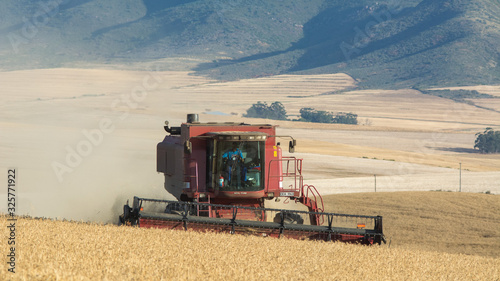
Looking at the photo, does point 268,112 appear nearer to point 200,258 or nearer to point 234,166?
point 234,166

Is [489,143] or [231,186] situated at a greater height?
[231,186]

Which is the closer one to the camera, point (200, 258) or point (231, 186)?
point (200, 258)

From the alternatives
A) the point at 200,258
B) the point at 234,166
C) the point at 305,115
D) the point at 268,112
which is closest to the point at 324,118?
the point at 305,115

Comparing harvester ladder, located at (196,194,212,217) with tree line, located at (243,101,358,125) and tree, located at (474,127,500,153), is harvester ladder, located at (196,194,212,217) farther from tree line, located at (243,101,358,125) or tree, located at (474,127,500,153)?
tree line, located at (243,101,358,125)

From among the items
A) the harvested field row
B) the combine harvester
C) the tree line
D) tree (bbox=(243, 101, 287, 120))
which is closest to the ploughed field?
the harvested field row

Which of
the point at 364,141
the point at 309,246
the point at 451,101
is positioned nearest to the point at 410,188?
the point at 309,246

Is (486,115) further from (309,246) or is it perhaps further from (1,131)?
(309,246)

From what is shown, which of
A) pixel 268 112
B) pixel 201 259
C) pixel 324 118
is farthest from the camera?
pixel 268 112

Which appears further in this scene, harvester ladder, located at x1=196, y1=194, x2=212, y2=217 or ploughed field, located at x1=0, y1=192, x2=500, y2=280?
harvester ladder, located at x1=196, y1=194, x2=212, y2=217

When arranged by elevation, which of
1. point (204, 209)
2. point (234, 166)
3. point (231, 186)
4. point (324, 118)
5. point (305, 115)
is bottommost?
point (204, 209)

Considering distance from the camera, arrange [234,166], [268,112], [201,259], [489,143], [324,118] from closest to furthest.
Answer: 1. [201,259]
2. [234,166]
3. [489,143]
4. [324,118]
5. [268,112]

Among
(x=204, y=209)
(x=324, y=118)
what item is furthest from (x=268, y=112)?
(x=204, y=209)

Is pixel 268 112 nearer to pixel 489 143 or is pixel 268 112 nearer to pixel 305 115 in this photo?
pixel 305 115

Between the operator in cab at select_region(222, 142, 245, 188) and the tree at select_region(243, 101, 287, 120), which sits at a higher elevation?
the tree at select_region(243, 101, 287, 120)
